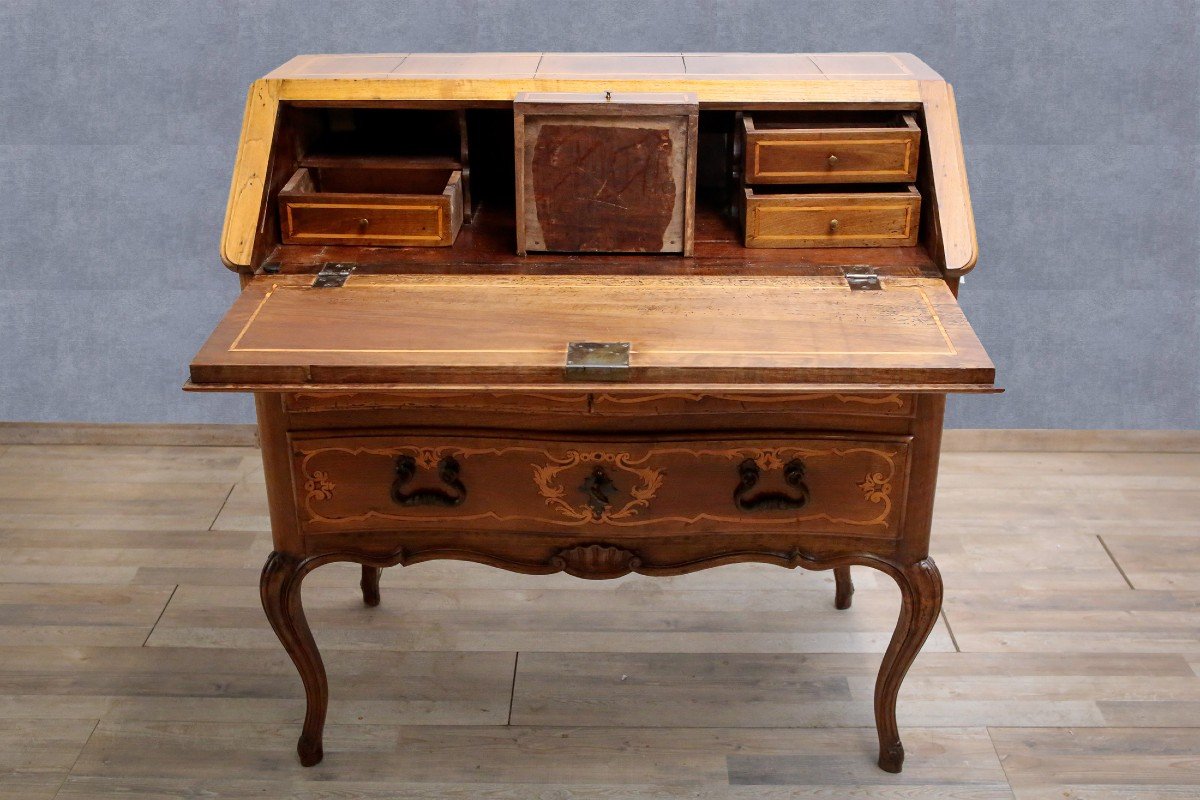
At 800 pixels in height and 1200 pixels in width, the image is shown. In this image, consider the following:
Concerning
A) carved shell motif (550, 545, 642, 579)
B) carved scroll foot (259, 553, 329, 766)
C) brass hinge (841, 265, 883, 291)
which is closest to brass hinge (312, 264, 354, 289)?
carved scroll foot (259, 553, 329, 766)

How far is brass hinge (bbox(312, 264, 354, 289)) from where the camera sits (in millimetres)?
2146

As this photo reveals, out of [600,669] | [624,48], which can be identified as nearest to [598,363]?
[600,669]

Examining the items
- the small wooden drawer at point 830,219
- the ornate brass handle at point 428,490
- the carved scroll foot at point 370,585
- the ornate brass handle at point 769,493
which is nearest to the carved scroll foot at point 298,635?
the ornate brass handle at point 428,490

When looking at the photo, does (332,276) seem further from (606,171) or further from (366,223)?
(606,171)

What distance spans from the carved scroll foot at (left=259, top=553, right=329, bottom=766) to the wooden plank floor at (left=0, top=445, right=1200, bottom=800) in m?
0.07

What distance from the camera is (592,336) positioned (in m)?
1.94

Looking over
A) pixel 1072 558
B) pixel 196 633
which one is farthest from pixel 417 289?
pixel 1072 558

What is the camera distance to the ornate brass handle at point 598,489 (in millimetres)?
2074

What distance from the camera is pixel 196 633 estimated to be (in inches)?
112

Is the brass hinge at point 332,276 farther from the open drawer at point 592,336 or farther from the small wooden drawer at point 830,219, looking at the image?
the small wooden drawer at point 830,219

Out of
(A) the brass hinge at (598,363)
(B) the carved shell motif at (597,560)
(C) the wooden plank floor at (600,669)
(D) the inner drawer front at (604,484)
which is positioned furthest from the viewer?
(C) the wooden plank floor at (600,669)

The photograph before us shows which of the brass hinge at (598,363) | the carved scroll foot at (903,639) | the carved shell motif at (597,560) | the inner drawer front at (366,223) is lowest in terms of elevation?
the carved scroll foot at (903,639)

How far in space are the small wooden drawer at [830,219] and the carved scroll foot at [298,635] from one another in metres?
1.03

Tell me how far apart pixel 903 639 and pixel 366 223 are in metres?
1.26
